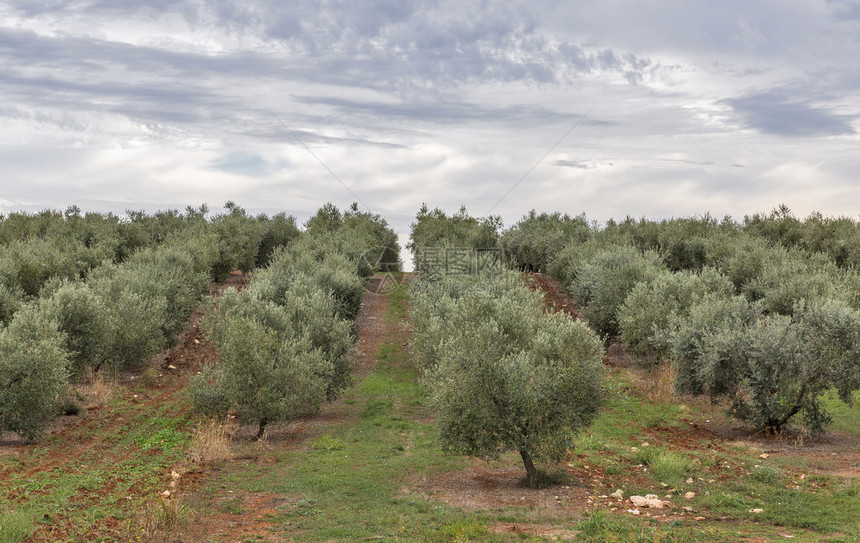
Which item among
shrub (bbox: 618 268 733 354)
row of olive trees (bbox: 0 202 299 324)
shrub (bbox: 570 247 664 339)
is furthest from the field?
row of olive trees (bbox: 0 202 299 324)

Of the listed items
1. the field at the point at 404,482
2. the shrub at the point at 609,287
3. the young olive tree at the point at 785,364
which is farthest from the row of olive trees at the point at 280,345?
the young olive tree at the point at 785,364

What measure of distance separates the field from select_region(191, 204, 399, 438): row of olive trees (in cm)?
145

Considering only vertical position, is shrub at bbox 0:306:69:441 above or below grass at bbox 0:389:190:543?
above

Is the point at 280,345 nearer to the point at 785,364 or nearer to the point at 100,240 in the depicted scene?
the point at 785,364

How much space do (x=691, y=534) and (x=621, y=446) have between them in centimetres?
1245

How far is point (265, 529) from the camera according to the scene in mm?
18672

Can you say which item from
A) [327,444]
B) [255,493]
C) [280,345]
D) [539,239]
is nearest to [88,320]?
[280,345]

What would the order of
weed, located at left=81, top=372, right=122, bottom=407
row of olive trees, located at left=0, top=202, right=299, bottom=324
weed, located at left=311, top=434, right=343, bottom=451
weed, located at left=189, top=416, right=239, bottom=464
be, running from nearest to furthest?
weed, located at left=189, top=416, right=239, bottom=464
weed, located at left=311, top=434, right=343, bottom=451
weed, located at left=81, top=372, right=122, bottom=407
row of olive trees, located at left=0, top=202, right=299, bottom=324

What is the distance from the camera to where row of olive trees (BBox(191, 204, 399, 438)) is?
31.2 metres

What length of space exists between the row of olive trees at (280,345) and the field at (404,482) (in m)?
1.45

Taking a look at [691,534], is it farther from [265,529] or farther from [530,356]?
[265,529]

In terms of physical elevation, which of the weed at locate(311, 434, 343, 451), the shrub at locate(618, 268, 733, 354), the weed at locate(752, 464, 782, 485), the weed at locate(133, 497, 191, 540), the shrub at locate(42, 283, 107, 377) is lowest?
the weed at locate(311, 434, 343, 451)

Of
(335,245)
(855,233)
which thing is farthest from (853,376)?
(335,245)

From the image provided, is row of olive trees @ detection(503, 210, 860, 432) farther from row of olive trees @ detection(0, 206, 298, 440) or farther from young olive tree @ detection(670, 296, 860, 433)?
row of olive trees @ detection(0, 206, 298, 440)
